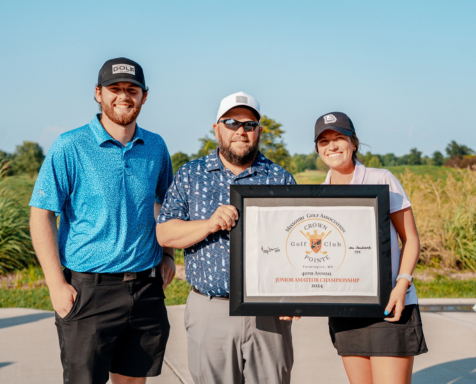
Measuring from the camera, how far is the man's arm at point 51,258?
109 inches

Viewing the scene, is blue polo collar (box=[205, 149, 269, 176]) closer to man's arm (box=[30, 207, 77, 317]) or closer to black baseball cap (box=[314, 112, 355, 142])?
black baseball cap (box=[314, 112, 355, 142])

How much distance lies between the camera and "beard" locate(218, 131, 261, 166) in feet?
8.71

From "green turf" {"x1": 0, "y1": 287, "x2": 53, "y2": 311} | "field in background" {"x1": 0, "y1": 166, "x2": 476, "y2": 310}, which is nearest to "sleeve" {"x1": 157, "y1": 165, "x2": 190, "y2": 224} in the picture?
"field in background" {"x1": 0, "y1": 166, "x2": 476, "y2": 310}

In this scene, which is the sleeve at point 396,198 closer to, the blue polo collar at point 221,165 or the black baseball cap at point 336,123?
the black baseball cap at point 336,123

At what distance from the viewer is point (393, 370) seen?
8.23 feet

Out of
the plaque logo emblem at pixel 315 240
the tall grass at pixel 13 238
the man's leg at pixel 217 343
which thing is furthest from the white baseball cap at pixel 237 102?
the tall grass at pixel 13 238

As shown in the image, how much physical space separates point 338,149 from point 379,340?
1.04 metres

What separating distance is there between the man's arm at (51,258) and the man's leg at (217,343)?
790mm

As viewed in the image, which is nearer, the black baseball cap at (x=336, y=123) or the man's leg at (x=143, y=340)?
the black baseball cap at (x=336, y=123)

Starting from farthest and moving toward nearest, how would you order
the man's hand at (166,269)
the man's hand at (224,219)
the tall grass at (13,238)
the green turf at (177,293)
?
1. the tall grass at (13,238)
2. the green turf at (177,293)
3. the man's hand at (166,269)
4. the man's hand at (224,219)

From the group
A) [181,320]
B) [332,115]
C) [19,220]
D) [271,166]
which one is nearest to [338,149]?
[332,115]

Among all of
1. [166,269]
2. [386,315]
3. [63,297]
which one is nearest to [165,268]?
[166,269]

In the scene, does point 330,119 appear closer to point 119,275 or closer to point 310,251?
point 310,251

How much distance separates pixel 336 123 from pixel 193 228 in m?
0.96
